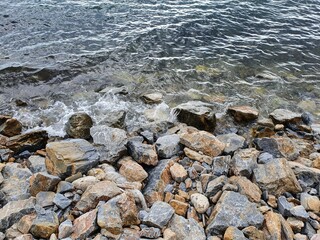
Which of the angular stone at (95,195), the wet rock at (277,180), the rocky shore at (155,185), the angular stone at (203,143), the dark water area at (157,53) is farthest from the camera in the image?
the dark water area at (157,53)

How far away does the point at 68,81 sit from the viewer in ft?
33.0

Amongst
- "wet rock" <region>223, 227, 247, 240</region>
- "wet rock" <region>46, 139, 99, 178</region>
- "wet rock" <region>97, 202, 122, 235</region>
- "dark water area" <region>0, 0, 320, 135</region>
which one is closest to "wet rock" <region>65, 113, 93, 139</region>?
"dark water area" <region>0, 0, 320, 135</region>

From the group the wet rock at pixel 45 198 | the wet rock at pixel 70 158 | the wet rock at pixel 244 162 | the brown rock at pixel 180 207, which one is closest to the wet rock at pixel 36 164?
→ the wet rock at pixel 70 158

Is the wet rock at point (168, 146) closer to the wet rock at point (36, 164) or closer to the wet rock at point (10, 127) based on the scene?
the wet rock at point (36, 164)

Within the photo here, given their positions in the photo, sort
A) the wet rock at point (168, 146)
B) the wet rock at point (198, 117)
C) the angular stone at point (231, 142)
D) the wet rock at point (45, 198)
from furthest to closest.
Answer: the wet rock at point (198, 117), the angular stone at point (231, 142), the wet rock at point (168, 146), the wet rock at point (45, 198)

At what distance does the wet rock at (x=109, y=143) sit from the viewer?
6.36 metres

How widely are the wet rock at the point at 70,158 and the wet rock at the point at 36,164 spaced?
28 cm

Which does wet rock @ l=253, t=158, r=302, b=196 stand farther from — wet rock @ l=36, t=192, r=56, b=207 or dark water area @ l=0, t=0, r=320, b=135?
dark water area @ l=0, t=0, r=320, b=135

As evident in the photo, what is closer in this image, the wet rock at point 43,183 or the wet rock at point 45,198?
the wet rock at point 45,198

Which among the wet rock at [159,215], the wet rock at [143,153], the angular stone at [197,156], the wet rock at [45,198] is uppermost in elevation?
the wet rock at [159,215]

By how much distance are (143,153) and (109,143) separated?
98 centimetres

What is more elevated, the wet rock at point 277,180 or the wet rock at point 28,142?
the wet rock at point 277,180

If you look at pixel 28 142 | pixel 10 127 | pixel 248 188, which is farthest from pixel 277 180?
pixel 10 127

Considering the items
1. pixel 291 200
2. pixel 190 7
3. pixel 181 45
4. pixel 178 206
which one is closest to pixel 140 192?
pixel 178 206
